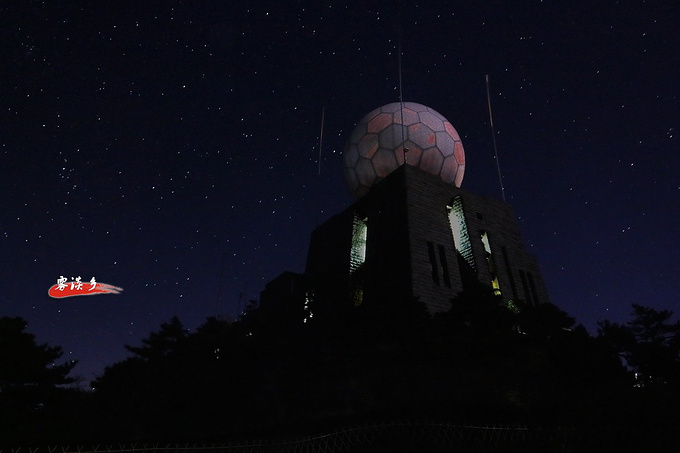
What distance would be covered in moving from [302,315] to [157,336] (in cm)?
810

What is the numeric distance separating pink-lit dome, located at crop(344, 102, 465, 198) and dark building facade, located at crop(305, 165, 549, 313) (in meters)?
1.17

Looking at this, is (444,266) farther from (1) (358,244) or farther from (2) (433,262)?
(1) (358,244)

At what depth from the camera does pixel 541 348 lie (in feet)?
52.0

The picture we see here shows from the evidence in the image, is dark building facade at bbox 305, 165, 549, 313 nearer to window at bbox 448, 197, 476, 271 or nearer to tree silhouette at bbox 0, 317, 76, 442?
window at bbox 448, 197, 476, 271

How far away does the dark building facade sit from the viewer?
23531mm

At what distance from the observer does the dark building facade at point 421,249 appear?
23.5 metres

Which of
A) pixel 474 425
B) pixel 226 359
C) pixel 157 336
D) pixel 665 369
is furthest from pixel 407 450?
pixel 157 336

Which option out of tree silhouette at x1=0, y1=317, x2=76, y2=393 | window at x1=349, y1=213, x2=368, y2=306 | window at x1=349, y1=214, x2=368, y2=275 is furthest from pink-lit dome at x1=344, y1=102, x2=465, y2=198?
tree silhouette at x1=0, y1=317, x2=76, y2=393

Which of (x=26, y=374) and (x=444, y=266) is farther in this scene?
(x=444, y=266)

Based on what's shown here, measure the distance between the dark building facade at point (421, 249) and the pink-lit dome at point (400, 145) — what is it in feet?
3.84

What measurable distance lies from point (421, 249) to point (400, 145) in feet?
24.3

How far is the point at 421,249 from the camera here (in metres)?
23.9

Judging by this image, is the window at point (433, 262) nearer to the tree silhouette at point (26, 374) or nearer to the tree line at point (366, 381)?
the tree line at point (366, 381)

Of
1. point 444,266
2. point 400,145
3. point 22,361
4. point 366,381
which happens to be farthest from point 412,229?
point 22,361
